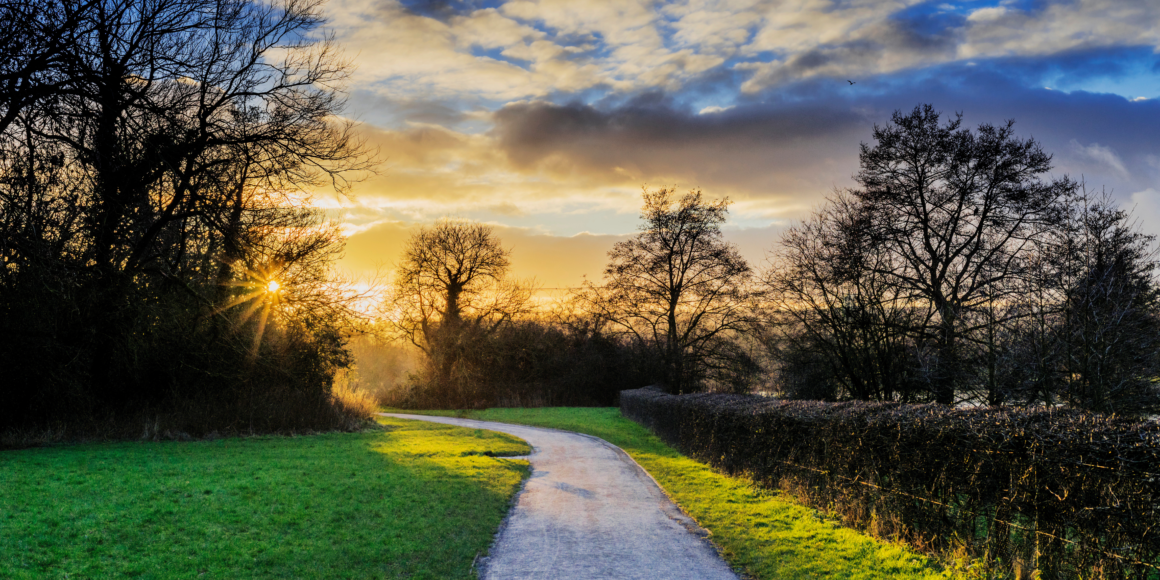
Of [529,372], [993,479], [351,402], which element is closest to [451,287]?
[529,372]

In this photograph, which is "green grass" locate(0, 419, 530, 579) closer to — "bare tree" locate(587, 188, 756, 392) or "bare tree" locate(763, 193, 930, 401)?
"bare tree" locate(763, 193, 930, 401)

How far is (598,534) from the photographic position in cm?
827

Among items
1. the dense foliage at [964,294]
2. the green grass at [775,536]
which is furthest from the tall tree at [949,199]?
the green grass at [775,536]

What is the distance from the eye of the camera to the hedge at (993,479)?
5223 mm

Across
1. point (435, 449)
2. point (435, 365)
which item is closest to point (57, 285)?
point (435, 449)

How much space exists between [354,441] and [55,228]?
827 cm

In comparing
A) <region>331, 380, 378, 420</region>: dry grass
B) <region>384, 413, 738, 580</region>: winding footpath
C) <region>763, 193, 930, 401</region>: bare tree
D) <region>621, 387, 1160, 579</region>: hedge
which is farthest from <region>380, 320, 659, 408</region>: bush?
<region>621, 387, 1160, 579</region>: hedge

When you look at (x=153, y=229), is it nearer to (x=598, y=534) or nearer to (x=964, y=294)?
(x=598, y=534)

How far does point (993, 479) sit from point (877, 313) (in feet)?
43.1

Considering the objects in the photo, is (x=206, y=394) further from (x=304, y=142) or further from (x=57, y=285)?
(x=304, y=142)

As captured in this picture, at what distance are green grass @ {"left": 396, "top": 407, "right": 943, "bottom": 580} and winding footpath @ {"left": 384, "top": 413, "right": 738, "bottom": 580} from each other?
347 millimetres

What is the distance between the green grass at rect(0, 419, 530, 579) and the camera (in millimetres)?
6461

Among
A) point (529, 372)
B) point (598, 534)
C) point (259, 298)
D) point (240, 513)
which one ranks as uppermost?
point (259, 298)

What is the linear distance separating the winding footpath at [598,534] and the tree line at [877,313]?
7765 mm
